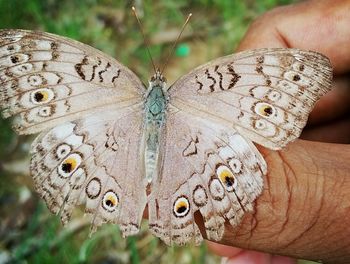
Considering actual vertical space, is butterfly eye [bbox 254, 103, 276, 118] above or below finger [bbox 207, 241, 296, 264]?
above

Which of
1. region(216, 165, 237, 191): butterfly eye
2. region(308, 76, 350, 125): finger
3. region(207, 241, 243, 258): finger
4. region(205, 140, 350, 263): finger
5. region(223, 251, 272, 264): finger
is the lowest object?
region(223, 251, 272, 264): finger

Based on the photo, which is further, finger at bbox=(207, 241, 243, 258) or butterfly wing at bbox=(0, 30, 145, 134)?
finger at bbox=(207, 241, 243, 258)

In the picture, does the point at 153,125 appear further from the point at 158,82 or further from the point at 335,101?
the point at 335,101

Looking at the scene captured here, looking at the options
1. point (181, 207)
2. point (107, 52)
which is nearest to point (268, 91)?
point (181, 207)

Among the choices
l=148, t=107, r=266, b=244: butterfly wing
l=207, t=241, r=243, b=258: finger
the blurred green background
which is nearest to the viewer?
l=148, t=107, r=266, b=244: butterfly wing

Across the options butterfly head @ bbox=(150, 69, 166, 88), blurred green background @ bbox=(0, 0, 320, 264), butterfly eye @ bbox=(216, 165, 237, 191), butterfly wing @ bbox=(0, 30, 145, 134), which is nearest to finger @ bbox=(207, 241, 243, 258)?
blurred green background @ bbox=(0, 0, 320, 264)

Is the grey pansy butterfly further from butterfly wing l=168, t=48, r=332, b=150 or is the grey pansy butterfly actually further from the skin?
the skin

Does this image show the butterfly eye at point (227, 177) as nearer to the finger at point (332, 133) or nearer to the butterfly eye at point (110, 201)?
the butterfly eye at point (110, 201)

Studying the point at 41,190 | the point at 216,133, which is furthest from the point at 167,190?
the point at 41,190
